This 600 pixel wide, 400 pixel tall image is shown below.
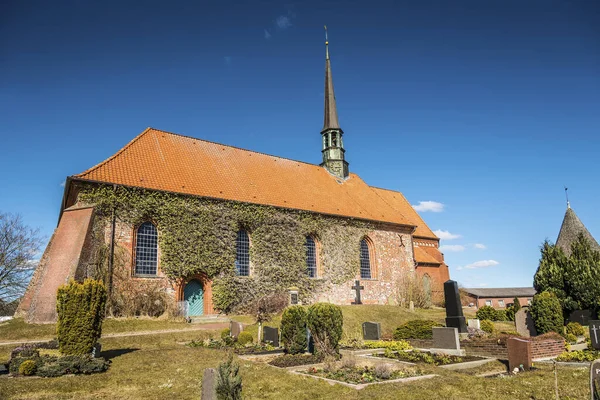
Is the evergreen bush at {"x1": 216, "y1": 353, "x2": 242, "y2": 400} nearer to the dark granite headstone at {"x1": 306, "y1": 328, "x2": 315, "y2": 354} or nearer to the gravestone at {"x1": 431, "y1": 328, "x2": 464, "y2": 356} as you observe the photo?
the dark granite headstone at {"x1": 306, "y1": 328, "x2": 315, "y2": 354}

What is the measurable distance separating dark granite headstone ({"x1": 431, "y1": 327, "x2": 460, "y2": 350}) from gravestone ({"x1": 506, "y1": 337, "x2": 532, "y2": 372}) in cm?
207

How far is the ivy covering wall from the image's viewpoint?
1944 centimetres

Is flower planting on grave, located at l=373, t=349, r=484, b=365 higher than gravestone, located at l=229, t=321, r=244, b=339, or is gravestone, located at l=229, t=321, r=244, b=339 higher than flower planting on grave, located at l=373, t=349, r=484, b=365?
gravestone, located at l=229, t=321, r=244, b=339

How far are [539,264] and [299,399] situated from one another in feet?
61.3

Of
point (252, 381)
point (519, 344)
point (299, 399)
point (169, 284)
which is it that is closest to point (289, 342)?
point (252, 381)

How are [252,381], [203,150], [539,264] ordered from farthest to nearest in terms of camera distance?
[203,150], [539,264], [252,381]

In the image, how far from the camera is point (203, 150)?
25.2 meters

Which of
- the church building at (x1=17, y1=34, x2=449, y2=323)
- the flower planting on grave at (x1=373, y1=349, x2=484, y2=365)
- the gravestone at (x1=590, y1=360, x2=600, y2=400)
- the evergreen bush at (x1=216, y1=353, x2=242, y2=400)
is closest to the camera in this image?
the evergreen bush at (x1=216, y1=353, x2=242, y2=400)

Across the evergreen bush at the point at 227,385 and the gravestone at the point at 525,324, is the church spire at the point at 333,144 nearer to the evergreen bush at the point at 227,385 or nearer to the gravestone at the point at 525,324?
the gravestone at the point at 525,324

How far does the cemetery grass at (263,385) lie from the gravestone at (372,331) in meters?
5.45

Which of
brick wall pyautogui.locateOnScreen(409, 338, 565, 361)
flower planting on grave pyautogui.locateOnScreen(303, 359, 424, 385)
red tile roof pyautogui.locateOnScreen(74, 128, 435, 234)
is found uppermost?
red tile roof pyautogui.locateOnScreen(74, 128, 435, 234)

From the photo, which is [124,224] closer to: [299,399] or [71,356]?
[71,356]

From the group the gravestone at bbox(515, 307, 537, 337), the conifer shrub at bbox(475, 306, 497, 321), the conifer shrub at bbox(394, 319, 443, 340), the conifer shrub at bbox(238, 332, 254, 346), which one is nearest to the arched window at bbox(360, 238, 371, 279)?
the conifer shrub at bbox(475, 306, 497, 321)

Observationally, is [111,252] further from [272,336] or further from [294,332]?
[294,332]
